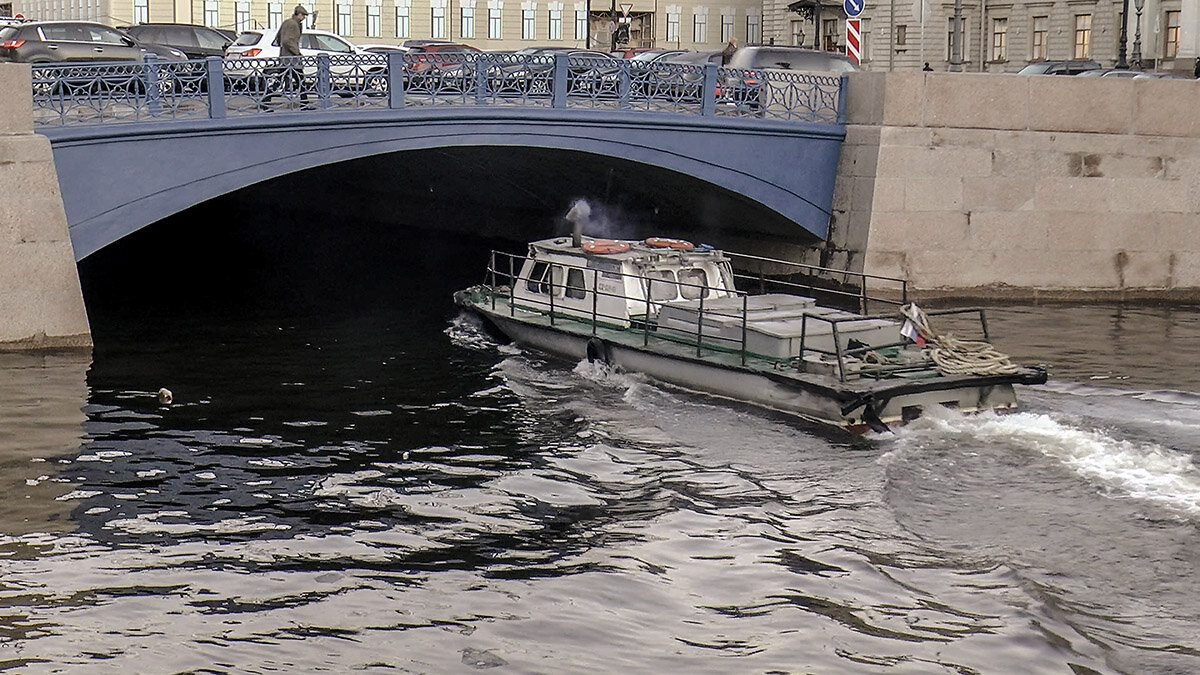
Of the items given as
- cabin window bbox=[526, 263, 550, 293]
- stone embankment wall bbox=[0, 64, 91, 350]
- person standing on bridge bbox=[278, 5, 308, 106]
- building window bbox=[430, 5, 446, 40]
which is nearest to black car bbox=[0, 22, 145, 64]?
person standing on bridge bbox=[278, 5, 308, 106]

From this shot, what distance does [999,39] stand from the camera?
7462cm

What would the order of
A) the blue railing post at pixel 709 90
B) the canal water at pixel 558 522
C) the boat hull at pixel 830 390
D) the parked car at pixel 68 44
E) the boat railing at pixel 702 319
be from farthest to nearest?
the parked car at pixel 68 44, the blue railing post at pixel 709 90, the boat railing at pixel 702 319, the boat hull at pixel 830 390, the canal water at pixel 558 522

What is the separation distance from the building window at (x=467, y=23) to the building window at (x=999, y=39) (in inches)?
956

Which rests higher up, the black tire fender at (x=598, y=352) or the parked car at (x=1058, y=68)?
the parked car at (x=1058, y=68)

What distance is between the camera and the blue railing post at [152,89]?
72.5 feet

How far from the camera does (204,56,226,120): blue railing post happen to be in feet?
73.7

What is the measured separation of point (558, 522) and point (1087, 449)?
596 centimetres

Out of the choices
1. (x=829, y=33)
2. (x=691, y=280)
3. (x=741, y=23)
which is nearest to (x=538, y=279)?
(x=691, y=280)

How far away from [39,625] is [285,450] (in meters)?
5.83

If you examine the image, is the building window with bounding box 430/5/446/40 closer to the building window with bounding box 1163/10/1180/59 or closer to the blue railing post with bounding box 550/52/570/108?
the building window with bounding box 1163/10/1180/59

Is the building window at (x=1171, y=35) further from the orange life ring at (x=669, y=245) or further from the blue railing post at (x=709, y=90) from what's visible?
the orange life ring at (x=669, y=245)

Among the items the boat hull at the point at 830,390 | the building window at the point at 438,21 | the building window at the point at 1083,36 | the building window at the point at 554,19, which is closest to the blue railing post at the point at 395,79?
the boat hull at the point at 830,390

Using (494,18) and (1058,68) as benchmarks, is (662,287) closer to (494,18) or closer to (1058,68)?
(1058,68)

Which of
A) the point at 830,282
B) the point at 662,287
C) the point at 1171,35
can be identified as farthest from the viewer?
the point at 1171,35
